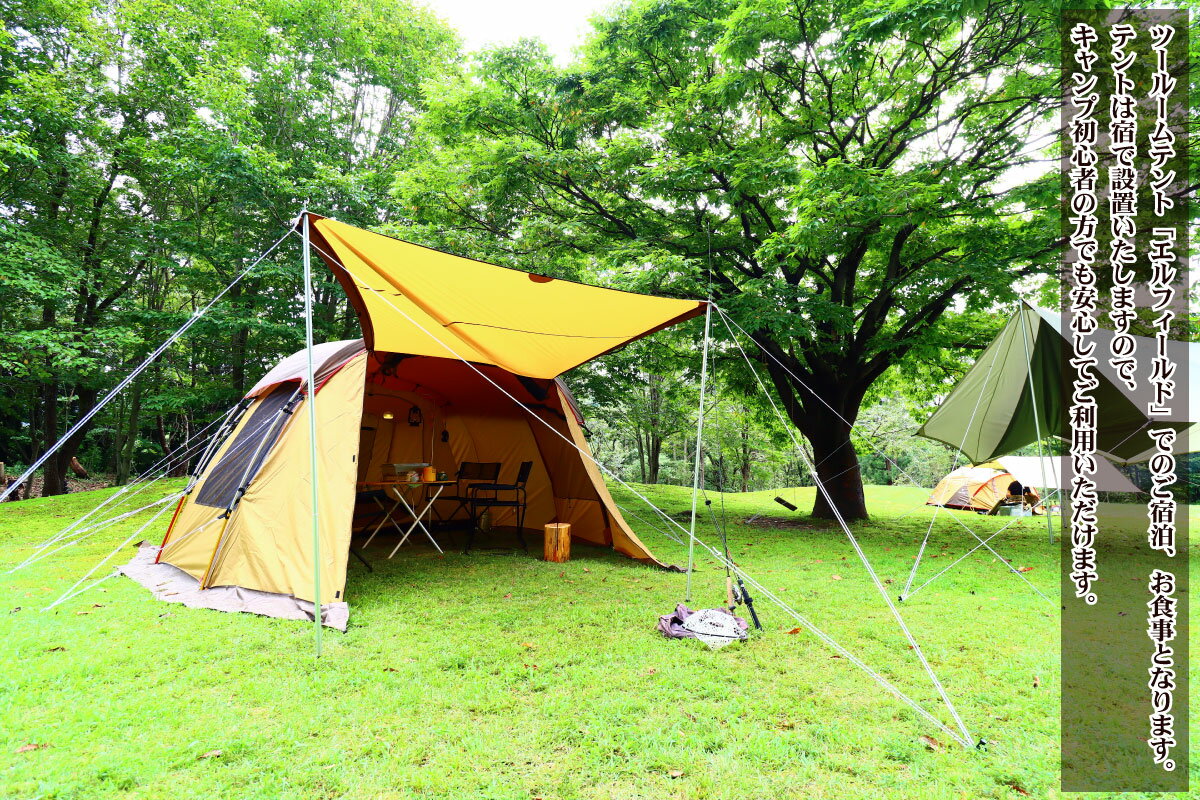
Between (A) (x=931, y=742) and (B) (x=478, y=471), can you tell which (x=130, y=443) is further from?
(A) (x=931, y=742)

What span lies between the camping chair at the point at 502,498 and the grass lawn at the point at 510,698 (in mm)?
1331

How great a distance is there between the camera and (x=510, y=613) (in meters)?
3.42

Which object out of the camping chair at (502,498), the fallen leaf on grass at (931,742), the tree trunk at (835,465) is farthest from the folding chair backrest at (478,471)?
the tree trunk at (835,465)

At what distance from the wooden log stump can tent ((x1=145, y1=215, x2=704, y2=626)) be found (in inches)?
18.3

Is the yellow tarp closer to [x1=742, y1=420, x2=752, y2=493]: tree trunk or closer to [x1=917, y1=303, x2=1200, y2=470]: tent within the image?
[x1=917, y1=303, x2=1200, y2=470]: tent

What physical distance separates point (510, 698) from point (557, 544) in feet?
8.62

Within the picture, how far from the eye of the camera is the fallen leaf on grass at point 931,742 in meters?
1.97

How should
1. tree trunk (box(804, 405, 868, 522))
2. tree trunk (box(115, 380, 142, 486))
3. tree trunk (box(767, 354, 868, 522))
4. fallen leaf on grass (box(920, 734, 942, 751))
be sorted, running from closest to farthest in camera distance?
1. fallen leaf on grass (box(920, 734, 942, 751))
2. tree trunk (box(767, 354, 868, 522))
3. tree trunk (box(804, 405, 868, 522))
4. tree trunk (box(115, 380, 142, 486))

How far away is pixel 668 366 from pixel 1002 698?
21.6ft

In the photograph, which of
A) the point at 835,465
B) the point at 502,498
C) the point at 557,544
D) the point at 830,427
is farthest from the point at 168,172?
the point at 835,465

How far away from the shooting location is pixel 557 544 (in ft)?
16.2

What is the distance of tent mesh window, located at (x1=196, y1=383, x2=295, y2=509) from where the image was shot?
3.83 meters

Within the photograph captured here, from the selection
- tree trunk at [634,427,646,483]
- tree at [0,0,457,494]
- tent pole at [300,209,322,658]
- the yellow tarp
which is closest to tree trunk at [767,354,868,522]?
the yellow tarp

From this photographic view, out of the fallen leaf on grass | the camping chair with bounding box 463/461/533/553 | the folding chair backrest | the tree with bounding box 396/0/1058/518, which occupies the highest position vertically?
the tree with bounding box 396/0/1058/518
